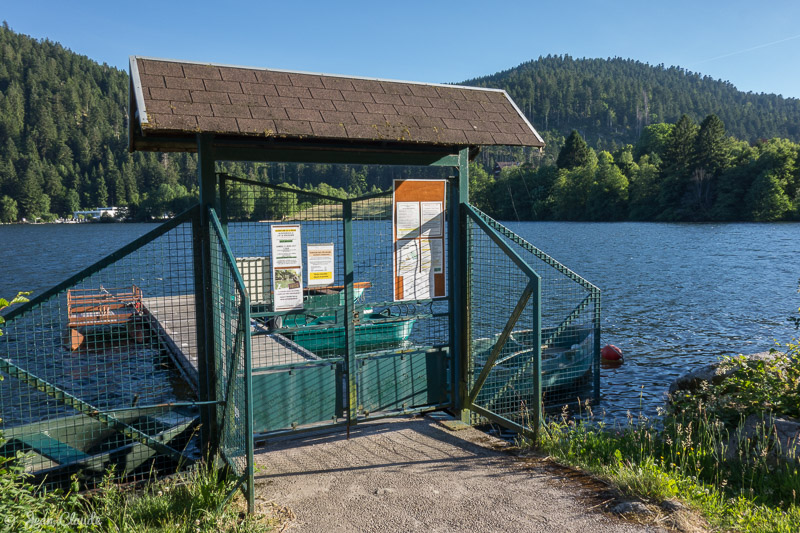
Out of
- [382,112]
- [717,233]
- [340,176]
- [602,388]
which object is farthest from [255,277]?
[717,233]

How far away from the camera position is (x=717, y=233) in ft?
198

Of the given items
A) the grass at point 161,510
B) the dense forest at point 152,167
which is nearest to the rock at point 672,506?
the grass at point 161,510

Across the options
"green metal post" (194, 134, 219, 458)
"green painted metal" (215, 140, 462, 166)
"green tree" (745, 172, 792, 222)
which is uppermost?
"green tree" (745, 172, 792, 222)

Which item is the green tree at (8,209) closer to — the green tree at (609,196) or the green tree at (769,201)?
the green tree at (609,196)

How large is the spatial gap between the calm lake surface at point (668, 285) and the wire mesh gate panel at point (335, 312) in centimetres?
676

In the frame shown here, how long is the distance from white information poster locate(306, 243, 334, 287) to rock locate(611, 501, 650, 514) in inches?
141

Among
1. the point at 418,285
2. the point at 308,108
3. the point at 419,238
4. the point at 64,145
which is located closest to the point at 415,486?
the point at 418,285

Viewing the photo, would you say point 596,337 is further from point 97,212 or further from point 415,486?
point 97,212

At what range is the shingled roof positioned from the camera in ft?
18.7

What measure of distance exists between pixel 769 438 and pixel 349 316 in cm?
442

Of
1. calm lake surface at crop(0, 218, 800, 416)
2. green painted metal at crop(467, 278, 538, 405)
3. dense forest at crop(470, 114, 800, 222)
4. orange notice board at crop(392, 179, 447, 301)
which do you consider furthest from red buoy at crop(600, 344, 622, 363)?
dense forest at crop(470, 114, 800, 222)

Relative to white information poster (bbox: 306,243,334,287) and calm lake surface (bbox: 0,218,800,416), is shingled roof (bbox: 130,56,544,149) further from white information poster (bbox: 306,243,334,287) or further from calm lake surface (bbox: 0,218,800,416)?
calm lake surface (bbox: 0,218,800,416)

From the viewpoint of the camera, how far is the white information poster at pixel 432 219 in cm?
722

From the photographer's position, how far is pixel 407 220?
7129mm
